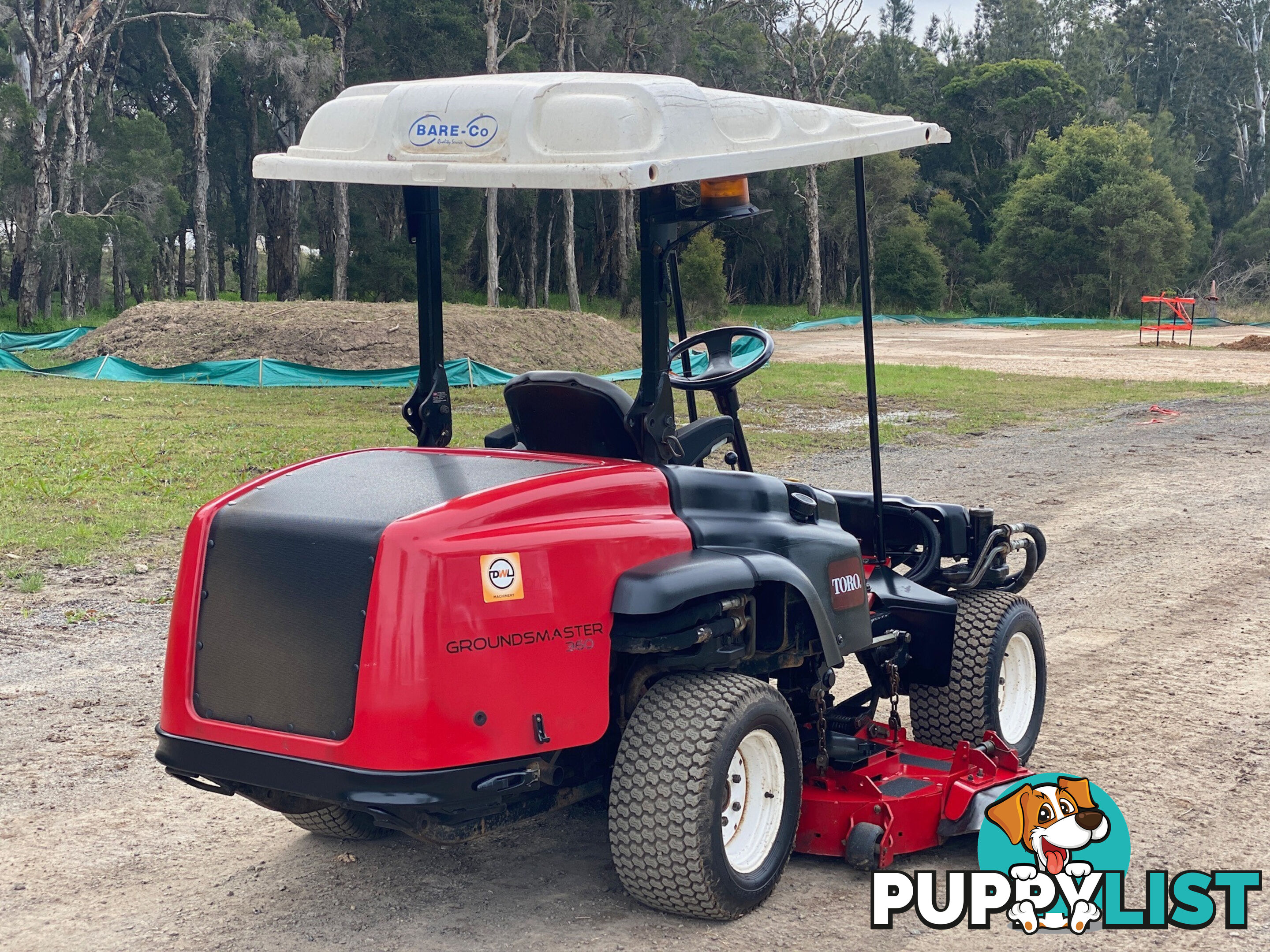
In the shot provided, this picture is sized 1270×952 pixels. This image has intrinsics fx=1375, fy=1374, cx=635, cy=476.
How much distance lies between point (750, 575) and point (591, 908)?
112 centimetres

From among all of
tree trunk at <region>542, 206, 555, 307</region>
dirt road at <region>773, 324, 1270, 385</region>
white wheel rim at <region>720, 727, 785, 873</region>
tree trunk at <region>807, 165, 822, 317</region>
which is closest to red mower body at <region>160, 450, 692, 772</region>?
white wheel rim at <region>720, 727, 785, 873</region>

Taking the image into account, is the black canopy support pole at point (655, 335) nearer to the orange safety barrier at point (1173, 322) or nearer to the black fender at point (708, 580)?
the black fender at point (708, 580)

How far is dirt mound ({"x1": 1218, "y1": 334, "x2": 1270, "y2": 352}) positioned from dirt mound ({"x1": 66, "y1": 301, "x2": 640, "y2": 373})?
50.5 ft

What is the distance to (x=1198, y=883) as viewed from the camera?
439 cm

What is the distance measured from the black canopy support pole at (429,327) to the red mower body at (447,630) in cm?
74

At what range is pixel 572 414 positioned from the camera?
14.6 ft

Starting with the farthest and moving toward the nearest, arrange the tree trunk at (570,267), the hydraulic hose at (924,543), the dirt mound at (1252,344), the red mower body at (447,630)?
the tree trunk at (570,267), the dirt mound at (1252,344), the hydraulic hose at (924,543), the red mower body at (447,630)

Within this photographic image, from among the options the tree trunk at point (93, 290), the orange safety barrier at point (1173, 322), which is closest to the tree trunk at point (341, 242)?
the tree trunk at point (93, 290)

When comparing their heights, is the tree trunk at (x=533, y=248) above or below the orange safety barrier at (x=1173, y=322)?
above

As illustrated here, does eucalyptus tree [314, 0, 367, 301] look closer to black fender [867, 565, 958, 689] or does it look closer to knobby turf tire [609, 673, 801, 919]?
black fender [867, 565, 958, 689]

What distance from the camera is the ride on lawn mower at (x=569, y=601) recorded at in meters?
3.54

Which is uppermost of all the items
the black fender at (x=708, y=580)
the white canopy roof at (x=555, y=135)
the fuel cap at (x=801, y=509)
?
the white canopy roof at (x=555, y=135)

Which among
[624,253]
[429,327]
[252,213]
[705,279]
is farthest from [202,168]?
[429,327]

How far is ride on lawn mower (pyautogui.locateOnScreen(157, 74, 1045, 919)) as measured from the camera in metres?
3.54
